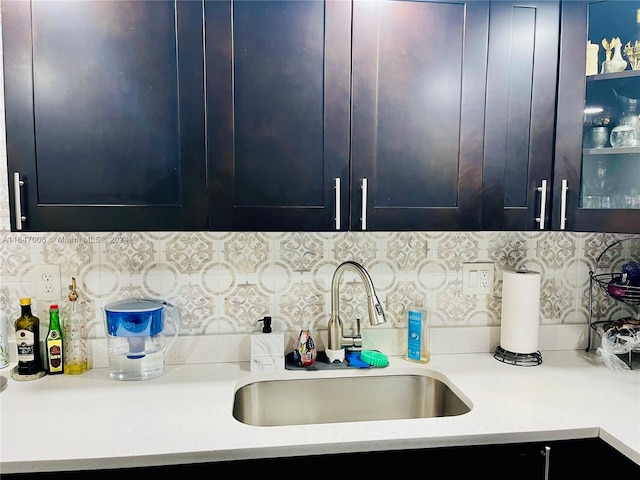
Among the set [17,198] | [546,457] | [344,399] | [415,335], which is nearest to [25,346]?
[17,198]

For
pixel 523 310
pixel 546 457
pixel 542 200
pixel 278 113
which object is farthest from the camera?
pixel 523 310

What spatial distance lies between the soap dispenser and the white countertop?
0.03 metres

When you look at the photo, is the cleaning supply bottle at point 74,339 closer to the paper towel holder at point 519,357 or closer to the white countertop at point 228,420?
the white countertop at point 228,420

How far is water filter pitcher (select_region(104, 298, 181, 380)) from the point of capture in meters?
1.47

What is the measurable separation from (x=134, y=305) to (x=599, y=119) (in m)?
1.56

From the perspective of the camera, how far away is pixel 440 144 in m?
1.35

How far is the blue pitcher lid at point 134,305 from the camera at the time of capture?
4.82 feet

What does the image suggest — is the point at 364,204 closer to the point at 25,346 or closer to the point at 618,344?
the point at 618,344

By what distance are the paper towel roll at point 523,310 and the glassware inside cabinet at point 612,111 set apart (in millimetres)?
339

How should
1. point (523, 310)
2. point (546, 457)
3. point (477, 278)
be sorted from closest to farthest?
1. point (546, 457)
2. point (523, 310)
3. point (477, 278)

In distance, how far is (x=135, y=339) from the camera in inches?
59.4

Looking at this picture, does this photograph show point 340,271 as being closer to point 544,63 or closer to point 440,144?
point 440,144

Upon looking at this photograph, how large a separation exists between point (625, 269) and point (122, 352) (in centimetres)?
174

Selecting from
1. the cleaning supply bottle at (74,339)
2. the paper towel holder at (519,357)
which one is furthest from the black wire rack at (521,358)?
the cleaning supply bottle at (74,339)
